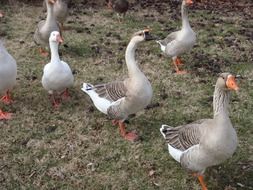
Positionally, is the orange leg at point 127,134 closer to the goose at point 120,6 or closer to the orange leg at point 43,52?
the orange leg at point 43,52

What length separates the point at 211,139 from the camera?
4793 mm

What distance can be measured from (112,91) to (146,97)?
0.57 m

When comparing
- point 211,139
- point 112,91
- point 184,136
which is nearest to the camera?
point 211,139

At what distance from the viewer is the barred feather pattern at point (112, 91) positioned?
6.11 meters

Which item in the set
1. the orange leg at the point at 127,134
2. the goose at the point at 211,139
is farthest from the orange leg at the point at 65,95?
the goose at the point at 211,139

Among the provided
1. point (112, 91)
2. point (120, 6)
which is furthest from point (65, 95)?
point (120, 6)

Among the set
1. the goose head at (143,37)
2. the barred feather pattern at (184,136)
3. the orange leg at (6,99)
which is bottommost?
the orange leg at (6,99)

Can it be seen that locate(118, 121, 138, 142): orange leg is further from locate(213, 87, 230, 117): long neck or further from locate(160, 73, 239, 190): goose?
locate(213, 87, 230, 117): long neck

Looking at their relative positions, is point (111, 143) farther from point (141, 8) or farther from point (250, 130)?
point (141, 8)

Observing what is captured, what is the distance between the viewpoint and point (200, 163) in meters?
4.97

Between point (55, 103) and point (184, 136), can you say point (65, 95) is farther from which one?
point (184, 136)

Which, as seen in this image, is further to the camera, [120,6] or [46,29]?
[120,6]

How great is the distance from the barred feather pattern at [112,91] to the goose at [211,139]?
1.20 metres

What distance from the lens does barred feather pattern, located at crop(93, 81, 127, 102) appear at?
6.11m
